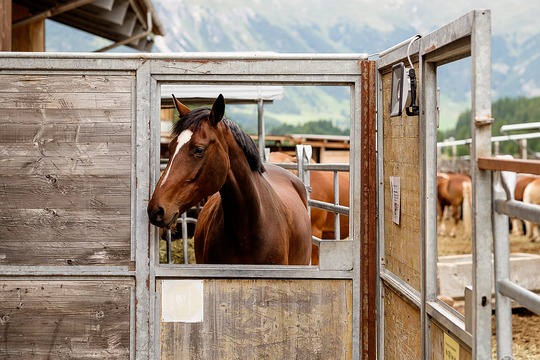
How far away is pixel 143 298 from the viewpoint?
3.75 metres

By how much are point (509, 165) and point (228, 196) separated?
273 cm

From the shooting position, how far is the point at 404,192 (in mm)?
3361

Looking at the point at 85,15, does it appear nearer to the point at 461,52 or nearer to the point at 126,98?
the point at 126,98

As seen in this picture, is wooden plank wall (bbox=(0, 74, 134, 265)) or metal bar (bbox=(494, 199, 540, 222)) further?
wooden plank wall (bbox=(0, 74, 134, 265))

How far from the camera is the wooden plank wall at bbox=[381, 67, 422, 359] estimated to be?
10.5ft

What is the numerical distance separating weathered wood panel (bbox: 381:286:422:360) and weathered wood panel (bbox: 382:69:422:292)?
0.12m

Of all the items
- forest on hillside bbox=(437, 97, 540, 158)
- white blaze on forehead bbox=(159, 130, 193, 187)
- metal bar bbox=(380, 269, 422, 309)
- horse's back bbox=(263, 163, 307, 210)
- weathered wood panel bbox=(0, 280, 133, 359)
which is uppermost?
forest on hillside bbox=(437, 97, 540, 158)

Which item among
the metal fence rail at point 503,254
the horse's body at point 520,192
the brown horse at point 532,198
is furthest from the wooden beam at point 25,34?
the horse's body at point 520,192

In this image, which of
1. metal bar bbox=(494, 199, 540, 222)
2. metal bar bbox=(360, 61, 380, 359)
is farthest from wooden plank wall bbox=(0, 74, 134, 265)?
metal bar bbox=(494, 199, 540, 222)

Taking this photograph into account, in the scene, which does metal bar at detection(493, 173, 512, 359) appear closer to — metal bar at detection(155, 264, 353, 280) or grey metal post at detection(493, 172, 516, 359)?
grey metal post at detection(493, 172, 516, 359)

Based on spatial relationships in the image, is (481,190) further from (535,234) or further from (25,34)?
(535,234)

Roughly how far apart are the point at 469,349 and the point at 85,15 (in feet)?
27.9

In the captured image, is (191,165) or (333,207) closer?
(191,165)

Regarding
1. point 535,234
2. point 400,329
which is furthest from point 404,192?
point 535,234
